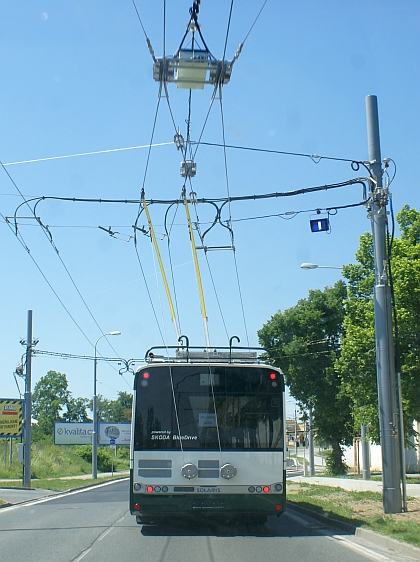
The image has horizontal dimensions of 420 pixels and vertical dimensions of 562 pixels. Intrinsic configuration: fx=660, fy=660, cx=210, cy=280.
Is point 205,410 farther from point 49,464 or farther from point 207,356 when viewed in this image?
point 49,464

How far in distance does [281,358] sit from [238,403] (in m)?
30.3

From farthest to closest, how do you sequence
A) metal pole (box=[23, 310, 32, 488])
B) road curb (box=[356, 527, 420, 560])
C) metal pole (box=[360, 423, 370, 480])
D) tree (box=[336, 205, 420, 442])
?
1. metal pole (box=[360, 423, 370, 480])
2. metal pole (box=[23, 310, 32, 488])
3. tree (box=[336, 205, 420, 442])
4. road curb (box=[356, 527, 420, 560])

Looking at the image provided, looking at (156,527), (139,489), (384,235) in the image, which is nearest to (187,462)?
(139,489)

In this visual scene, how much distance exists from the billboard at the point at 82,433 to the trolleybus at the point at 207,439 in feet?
183

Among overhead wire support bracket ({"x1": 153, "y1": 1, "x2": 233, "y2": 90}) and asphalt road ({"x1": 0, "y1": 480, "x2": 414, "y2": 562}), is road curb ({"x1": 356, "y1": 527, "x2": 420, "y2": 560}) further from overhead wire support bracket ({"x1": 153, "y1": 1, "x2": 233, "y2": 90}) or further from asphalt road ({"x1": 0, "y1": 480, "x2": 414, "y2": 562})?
overhead wire support bracket ({"x1": 153, "y1": 1, "x2": 233, "y2": 90})

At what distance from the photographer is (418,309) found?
75.5 ft

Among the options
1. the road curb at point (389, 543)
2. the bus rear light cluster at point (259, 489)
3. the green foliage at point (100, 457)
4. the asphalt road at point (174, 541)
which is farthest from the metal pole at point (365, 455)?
the green foliage at point (100, 457)

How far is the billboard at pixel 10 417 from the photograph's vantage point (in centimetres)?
3728

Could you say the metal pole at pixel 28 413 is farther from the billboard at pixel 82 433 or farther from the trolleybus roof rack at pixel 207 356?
the billboard at pixel 82 433

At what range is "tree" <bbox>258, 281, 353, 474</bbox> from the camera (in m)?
41.4

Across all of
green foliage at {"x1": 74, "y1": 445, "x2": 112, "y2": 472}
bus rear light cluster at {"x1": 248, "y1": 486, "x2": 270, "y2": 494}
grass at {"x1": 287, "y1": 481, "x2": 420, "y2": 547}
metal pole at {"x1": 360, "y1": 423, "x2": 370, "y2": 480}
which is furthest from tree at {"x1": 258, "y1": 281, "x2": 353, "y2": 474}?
bus rear light cluster at {"x1": 248, "y1": 486, "x2": 270, "y2": 494}

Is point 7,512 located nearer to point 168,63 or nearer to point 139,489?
point 139,489

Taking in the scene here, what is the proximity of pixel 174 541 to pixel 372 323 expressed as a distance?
17.5m

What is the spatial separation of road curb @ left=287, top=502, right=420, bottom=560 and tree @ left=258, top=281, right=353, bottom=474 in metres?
25.5
